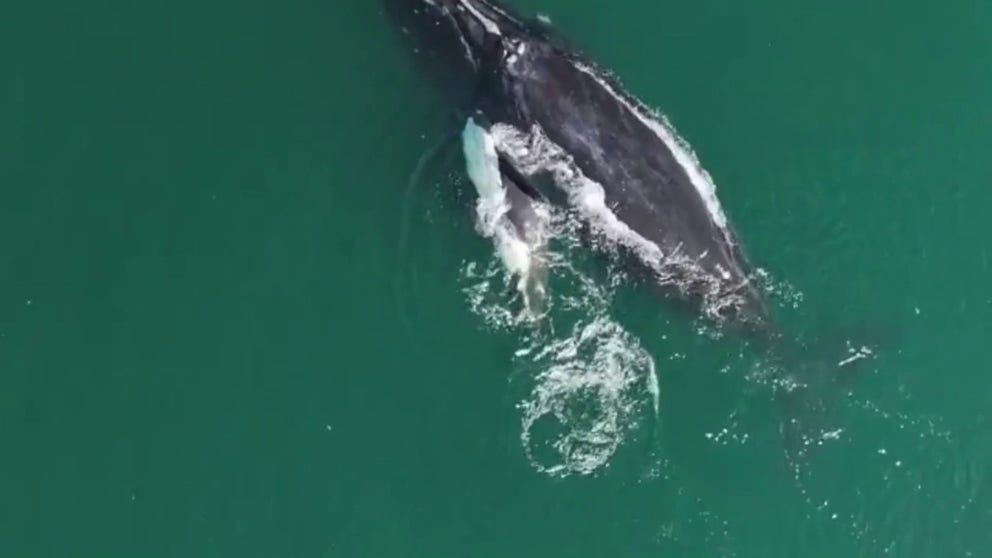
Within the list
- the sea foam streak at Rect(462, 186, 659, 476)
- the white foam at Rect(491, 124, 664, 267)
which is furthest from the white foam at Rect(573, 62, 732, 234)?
the sea foam streak at Rect(462, 186, 659, 476)

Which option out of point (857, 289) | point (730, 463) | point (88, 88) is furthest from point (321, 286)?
point (857, 289)

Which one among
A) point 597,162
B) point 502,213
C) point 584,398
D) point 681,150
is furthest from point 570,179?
point 584,398

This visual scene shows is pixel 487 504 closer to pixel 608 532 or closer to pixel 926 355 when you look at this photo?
pixel 608 532

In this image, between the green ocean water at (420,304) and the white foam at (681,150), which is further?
the white foam at (681,150)

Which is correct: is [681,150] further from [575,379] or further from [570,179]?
[575,379]

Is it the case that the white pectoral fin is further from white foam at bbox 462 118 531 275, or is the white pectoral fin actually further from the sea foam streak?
the sea foam streak

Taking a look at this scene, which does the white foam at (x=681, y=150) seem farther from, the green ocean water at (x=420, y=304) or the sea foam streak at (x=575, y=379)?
the sea foam streak at (x=575, y=379)

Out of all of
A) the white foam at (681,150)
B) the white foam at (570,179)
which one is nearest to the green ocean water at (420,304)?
the white foam at (681,150)
